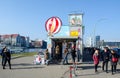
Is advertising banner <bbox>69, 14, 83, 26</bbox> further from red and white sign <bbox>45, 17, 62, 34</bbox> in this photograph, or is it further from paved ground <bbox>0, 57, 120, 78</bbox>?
red and white sign <bbox>45, 17, 62, 34</bbox>

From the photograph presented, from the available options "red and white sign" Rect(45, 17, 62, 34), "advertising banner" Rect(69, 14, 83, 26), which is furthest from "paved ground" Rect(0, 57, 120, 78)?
"advertising banner" Rect(69, 14, 83, 26)

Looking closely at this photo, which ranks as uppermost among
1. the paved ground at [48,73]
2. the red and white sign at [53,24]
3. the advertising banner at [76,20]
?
the advertising banner at [76,20]

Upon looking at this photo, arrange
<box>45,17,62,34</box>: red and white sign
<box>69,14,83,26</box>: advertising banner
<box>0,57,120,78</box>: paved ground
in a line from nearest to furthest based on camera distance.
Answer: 1. <box>45,17,62,34</box>: red and white sign
2. <box>0,57,120,78</box>: paved ground
3. <box>69,14,83,26</box>: advertising banner

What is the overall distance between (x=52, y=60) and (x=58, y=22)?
456 inches

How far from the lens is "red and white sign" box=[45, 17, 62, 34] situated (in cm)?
1716

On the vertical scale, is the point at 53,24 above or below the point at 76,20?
below

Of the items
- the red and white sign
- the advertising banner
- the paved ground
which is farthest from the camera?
the advertising banner

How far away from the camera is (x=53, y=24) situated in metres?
17.7

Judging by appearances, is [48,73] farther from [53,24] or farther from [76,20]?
[76,20]

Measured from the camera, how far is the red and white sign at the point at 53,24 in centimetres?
1716

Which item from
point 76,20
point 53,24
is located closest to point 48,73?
point 53,24

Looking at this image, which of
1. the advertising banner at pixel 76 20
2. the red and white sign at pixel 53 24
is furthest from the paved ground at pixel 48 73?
the advertising banner at pixel 76 20

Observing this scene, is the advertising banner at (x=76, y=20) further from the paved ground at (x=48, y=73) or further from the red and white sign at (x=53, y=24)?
the red and white sign at (x=53, y=24)

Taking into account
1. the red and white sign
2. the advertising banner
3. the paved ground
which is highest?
the advertising banner
